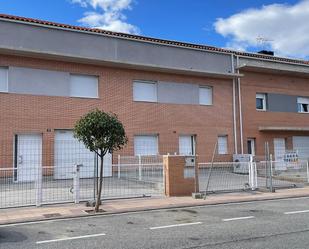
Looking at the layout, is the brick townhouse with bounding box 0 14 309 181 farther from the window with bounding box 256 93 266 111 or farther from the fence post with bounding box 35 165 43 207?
the fence post with bounding box 35 165 43 207

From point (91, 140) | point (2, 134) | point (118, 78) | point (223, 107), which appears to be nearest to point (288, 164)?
point (223, 107)

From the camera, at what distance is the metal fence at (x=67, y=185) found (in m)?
12.2

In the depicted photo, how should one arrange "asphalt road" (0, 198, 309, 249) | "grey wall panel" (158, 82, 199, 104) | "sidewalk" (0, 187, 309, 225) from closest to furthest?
"asphalt road" (0, 198, 309, 249) < "sidewalk" (0, 187, 309, 225) < "grey wall panel" (158, 82, 199, 104)

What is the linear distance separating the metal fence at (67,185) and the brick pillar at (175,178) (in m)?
0.50

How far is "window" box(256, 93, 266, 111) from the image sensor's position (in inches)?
1028

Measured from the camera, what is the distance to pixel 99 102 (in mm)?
20453

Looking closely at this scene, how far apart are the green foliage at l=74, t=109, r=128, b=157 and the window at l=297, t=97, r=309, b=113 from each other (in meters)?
20.0

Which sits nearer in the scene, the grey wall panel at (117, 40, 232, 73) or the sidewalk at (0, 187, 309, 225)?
the sidewalk at (0, 187, 309, 225)

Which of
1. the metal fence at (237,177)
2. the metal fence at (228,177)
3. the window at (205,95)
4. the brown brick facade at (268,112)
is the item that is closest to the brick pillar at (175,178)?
the metal fence at (237,177)

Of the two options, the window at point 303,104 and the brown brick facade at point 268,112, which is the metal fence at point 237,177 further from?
the window at point 303,104

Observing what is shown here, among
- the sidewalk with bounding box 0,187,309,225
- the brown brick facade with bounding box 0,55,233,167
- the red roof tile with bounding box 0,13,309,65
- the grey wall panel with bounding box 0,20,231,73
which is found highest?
the red roof tile with bounding box 0,13,309,65

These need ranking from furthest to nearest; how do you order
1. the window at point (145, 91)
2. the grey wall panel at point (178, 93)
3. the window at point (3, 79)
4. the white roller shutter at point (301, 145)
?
the white roller shutter at point (301, 145)
the grey wall panel at point (178, 93)
the window at point (145, 91)
the window at point (3, 79)

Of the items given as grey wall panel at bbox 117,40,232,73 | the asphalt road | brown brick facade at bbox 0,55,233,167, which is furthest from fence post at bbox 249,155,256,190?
grey wall panel at bbox 117,40,232,73

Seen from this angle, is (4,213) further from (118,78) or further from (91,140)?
(118,78)
